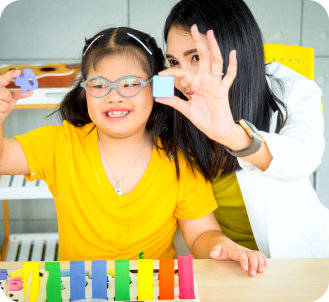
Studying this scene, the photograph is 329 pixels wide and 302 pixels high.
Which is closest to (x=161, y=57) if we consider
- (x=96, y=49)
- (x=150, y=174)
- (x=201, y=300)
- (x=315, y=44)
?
(x=96, y=49)

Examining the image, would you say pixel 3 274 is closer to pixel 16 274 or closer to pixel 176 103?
pixel 16 274

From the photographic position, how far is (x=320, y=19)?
2166mm

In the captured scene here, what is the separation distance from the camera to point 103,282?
0.75 metres

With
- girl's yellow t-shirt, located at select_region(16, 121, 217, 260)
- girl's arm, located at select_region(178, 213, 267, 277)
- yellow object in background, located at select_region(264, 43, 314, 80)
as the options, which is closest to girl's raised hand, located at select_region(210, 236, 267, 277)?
girl's arm, located at select_region(178, 213, 267, 277)

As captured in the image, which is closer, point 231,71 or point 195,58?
point 231,71

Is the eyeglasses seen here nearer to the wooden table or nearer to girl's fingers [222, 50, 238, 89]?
girl's fingers [222, 50, 238, 89]

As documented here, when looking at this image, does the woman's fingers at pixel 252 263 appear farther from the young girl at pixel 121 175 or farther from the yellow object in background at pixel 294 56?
the yellow object in background at pixel 294 56

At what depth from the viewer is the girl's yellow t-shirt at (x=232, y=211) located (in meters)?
1.29

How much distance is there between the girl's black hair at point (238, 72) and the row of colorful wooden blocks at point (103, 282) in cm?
48

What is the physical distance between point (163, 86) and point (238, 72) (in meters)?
0.33

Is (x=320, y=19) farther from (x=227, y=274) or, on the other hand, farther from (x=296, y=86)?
(x=227, y=274)

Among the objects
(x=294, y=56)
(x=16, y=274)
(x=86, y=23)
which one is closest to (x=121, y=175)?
(x=16, y=274)

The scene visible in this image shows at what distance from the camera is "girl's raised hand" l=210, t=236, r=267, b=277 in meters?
0.86

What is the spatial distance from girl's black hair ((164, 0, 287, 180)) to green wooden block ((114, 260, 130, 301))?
0.51 m
